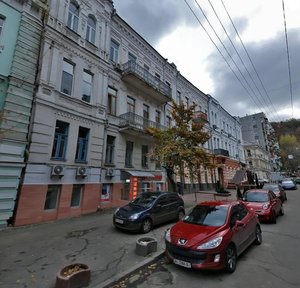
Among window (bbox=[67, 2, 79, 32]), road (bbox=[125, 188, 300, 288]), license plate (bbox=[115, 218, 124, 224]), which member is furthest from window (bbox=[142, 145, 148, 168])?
road (bbox=[125, 188, 300, 288])

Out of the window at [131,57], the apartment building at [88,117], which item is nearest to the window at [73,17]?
the apartment building at [88,117]

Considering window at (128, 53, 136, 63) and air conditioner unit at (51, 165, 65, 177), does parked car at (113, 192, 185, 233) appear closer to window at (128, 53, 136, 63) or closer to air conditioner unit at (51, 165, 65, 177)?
air conditioner unit at (51, 165, 65, 177)

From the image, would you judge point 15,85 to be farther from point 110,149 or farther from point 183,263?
point 183,263

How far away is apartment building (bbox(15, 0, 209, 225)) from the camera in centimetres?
1052

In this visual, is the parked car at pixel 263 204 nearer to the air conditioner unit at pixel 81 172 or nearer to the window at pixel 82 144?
the air conditioner unit at pixel 81 172

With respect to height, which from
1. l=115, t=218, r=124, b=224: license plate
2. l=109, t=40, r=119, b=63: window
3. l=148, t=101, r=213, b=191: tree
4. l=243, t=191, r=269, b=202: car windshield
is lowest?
l=115, t=218, r=124, b=224: license plate

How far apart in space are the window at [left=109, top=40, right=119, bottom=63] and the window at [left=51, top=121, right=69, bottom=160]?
698 cm

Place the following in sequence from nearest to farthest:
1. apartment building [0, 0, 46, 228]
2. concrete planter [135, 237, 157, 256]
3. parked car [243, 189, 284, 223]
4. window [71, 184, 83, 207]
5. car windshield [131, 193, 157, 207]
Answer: concrete planter [135, 237, 157, 256], apartment building [0, 0, 46, 228], car windshield [131, 193, 157, 207], parked car [243, 189, 284, 223], window [71, 184, 83, 207]

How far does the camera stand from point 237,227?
5.89 meters

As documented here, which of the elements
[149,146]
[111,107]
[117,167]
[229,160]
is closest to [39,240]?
[117,167]

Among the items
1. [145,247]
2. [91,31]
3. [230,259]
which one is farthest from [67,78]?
[230,259]

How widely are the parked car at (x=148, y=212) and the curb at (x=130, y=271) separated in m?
2.34

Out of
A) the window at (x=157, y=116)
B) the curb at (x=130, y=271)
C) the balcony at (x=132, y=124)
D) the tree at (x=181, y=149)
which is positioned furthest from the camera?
the window at (x=157, y=116)

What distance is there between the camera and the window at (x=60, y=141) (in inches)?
443
